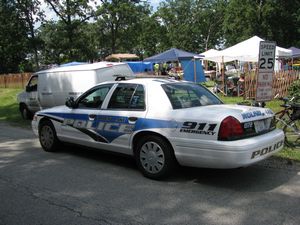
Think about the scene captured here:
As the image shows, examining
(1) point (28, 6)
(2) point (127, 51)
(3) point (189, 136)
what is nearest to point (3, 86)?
(1) point (28, 6)

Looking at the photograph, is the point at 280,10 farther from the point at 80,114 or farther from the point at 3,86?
the point at 80,114

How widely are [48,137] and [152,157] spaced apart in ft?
10.3

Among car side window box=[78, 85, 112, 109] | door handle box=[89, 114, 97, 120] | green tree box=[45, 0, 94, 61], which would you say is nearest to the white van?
car side window box=[78, 85, 112, 109]

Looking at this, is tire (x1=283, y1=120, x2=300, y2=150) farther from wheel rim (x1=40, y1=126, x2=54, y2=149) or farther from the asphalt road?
wheel rim (x1=40, y1=126, x2=54, y2=149)

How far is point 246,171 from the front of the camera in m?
6.53

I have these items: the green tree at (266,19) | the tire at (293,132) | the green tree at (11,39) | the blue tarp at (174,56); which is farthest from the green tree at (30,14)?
the tire at (293,132)

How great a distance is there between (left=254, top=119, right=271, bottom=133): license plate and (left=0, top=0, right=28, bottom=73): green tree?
3453cm

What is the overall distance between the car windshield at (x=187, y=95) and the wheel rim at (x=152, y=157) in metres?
0.70

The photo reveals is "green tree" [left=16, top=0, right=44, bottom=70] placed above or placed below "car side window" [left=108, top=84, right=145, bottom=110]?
above

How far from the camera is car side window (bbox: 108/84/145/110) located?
21.3ft

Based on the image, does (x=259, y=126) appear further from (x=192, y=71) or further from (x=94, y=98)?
(x=192, y=71)

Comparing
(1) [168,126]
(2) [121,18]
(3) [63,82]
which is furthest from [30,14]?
(1) [168,126]

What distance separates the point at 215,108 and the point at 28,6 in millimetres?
34484

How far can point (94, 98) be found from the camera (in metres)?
7.39
